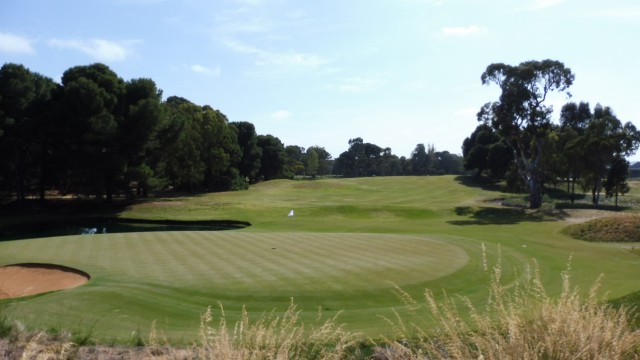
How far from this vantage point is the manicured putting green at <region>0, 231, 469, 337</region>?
40.4 feet

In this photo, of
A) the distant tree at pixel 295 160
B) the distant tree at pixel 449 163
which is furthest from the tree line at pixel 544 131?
the distant tree at pixel 449 163

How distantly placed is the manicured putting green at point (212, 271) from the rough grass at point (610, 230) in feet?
39.7

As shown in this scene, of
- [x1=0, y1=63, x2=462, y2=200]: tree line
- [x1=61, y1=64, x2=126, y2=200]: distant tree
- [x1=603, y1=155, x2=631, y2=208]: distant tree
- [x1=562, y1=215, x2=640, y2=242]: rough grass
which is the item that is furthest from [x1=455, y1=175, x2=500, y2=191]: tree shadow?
[x1=61, y1=64, x2=126, y2=200]: distant tree

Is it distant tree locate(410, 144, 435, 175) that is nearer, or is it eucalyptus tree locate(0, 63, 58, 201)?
eucalyptus tree locate(0, 63, 58, 201)

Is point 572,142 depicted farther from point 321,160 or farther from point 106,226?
point 321,160

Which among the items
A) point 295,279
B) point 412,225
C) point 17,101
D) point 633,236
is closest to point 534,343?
point 295,279

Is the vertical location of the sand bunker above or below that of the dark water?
above

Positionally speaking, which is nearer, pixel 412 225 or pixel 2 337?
pixel 2 337

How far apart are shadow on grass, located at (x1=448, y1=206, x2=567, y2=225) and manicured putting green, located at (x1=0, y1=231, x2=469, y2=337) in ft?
59.7

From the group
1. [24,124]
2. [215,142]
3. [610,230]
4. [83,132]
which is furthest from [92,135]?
[610,230]

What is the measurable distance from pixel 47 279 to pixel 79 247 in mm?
5963

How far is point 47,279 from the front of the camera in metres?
16.3

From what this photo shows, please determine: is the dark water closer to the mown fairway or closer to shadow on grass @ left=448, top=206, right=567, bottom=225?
the mown fairway

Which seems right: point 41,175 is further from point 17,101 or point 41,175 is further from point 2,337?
point 2,337
